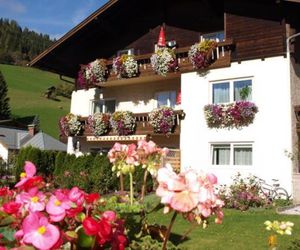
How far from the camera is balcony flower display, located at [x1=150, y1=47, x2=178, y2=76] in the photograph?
69.7 ft

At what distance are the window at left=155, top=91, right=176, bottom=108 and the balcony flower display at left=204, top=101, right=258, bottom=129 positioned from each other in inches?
153

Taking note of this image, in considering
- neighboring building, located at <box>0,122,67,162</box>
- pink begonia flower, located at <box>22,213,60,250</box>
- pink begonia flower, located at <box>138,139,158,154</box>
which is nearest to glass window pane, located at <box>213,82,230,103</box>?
pink begonia flower, located at <box>138,139,158,154</box>

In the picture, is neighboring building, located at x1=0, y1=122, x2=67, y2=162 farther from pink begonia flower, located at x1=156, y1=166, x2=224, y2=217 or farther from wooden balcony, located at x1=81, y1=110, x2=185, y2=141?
pink begonia flower, located at x1=156, y1=166, x2=224, y2=217

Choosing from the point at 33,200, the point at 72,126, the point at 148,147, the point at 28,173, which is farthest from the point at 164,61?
the point at 33,200

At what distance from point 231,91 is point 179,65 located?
9.53 ft

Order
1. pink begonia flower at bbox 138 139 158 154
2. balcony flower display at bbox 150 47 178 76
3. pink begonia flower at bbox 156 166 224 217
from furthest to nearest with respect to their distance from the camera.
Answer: balcony flower display at bbox 150 47 178 76 < pink begonia flower at bbox 138 139 158 154 < pink begonia flower at bbox 156 166 224 217

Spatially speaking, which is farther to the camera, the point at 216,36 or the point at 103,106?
the point at 103,106

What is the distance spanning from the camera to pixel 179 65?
21.4 m

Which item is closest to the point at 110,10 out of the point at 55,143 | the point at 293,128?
the point at 293,128

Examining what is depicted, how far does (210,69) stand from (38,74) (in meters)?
Result: 96.6

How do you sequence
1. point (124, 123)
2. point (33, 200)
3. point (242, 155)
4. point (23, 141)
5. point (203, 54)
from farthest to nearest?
point (23, 141)
point (124, 123)
point (203, 54)
point (242, 155)
point (33, 200)

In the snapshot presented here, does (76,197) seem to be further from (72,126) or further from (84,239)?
(72,126)

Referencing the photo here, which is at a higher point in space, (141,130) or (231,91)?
(231,91)

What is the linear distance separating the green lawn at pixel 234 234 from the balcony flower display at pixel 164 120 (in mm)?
7632
